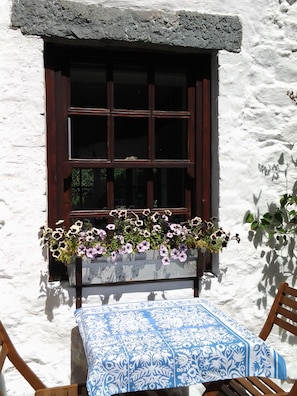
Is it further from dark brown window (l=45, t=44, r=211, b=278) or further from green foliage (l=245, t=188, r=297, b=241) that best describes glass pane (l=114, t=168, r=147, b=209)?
green foliage (l=245, t=188, r=297, b=241)

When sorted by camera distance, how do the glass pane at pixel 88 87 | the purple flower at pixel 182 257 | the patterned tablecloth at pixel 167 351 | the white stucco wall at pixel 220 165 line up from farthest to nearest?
the glass pane at pixel 88 87, the purple flower at pixel 182 257, the white stucco wall at pixel 220 165, the patterned tablecloth at pixel 167 351

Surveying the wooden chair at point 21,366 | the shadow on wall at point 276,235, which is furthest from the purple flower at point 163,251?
the wooden chair at point 21,366

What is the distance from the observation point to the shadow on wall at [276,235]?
2730 mm

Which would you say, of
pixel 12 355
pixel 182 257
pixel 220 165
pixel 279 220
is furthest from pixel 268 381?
pixel 12 355

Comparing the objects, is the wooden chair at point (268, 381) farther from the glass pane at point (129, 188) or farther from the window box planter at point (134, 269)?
the glass pane at point (129, 188)

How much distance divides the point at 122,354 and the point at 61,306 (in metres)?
0.80

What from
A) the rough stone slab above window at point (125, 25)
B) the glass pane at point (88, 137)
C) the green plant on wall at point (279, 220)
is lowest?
the green plant on wall at point (279, 220)

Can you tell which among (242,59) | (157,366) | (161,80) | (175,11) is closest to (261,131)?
(242,59)

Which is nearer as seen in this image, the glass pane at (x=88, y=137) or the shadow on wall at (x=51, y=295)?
the shadow on wall at (x=51, y=295)

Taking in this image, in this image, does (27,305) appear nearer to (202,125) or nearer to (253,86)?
(202,125)

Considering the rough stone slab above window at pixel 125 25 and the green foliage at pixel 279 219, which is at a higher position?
the rough stone slab above window at pixel 125 25

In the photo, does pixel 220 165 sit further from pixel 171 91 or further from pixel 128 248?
pixel 128 248

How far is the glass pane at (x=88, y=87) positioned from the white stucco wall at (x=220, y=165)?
26cm

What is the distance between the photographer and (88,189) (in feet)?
8.65
